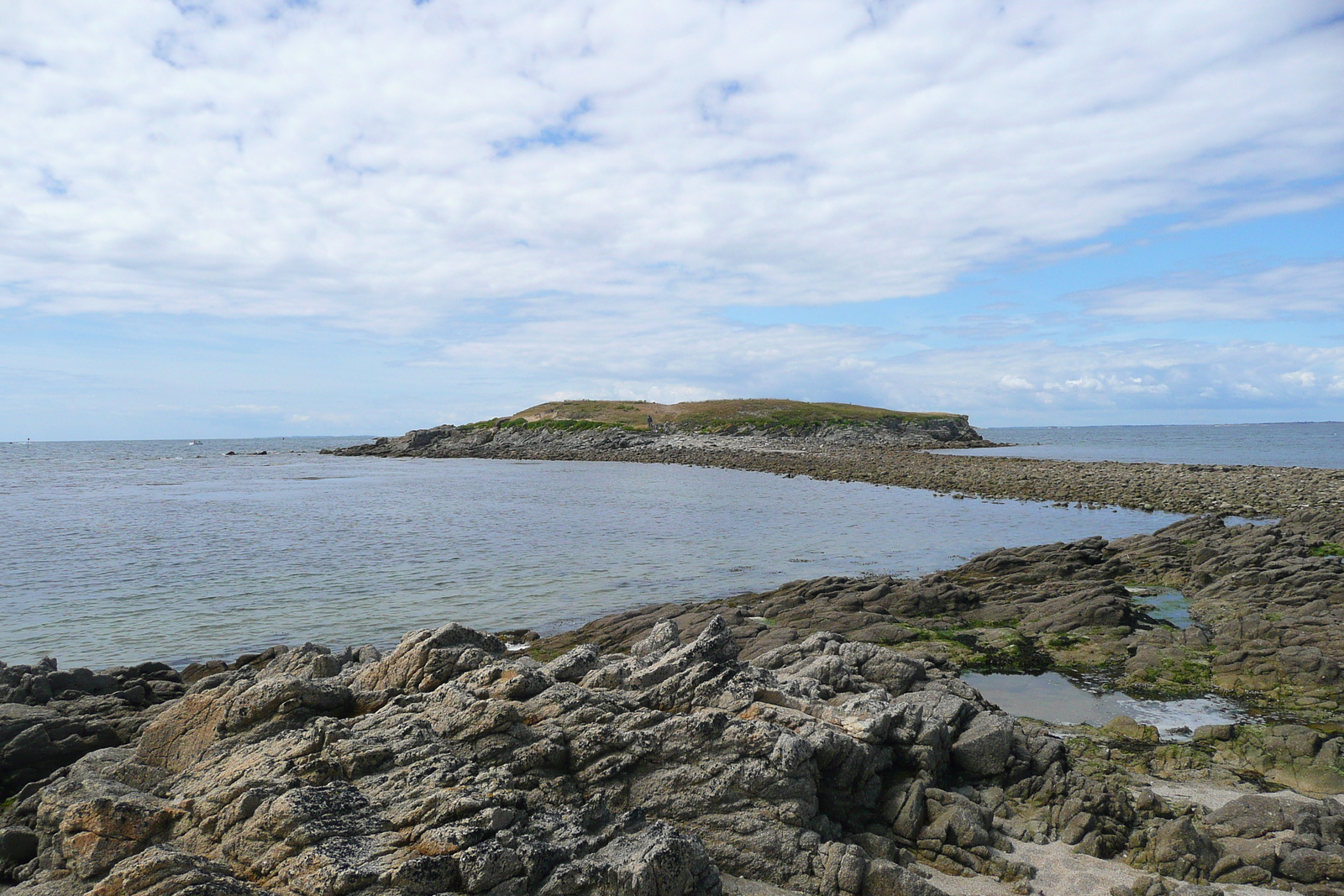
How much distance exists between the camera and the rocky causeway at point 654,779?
779 cm

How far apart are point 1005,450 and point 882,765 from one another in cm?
12248

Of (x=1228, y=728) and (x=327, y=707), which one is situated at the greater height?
(x=327, y=707)

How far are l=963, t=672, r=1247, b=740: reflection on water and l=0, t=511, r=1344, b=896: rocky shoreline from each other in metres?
0.79

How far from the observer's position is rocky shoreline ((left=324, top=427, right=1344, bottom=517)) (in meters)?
48.7

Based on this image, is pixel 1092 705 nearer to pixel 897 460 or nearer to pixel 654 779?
pixel 654 779

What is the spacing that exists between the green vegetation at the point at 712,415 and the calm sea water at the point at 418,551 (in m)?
66.7

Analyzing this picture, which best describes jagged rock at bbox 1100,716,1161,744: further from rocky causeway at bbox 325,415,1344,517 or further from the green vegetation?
the green vegetation

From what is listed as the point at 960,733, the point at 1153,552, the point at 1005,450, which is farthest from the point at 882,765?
the point at 1005,450

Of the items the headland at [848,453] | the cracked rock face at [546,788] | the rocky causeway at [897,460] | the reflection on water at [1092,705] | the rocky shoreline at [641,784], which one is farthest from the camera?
the headland at [848,453]

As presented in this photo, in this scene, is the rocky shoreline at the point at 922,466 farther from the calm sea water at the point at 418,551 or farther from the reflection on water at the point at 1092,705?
the reflection on water at the point at 1092,705

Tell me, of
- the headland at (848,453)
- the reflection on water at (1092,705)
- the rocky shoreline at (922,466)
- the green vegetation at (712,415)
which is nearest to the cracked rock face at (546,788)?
the reflection on water at (1092,705)

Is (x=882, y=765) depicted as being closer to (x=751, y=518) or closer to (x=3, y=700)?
(x=3, y=700)

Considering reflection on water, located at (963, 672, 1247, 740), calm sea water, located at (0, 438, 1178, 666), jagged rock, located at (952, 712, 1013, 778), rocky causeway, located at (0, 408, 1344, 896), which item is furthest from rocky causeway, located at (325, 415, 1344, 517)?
jagged rock, located at (952, 712, 1013, 778)

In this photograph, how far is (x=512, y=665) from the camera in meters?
10.9
